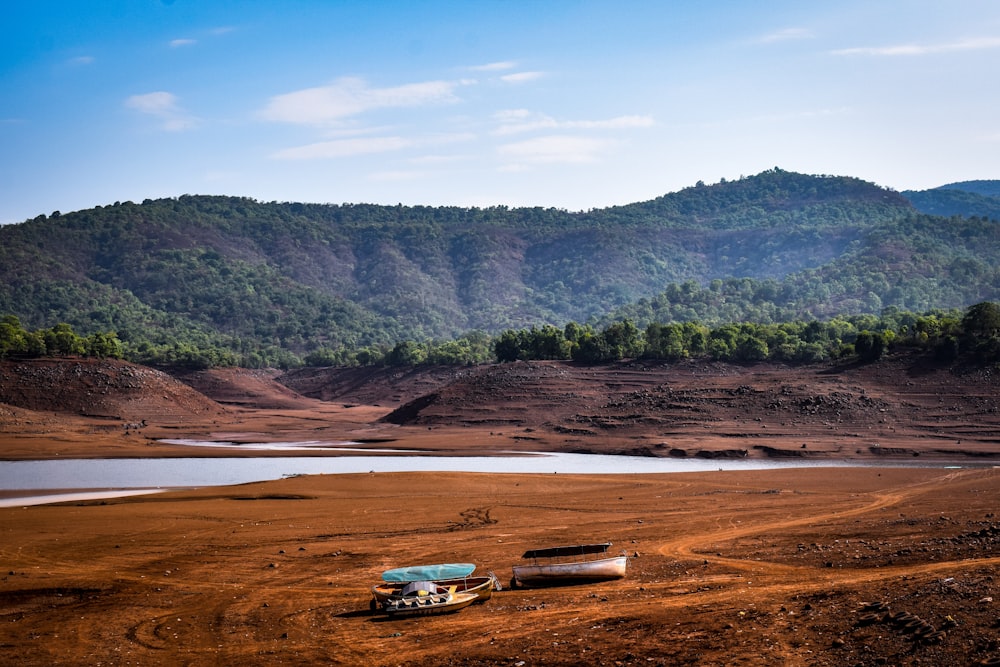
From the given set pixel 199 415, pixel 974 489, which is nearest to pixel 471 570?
pixel 974 489

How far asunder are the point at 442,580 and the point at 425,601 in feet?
3.16

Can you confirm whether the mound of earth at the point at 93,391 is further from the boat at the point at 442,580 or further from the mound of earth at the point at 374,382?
the boat at the point at 442,580

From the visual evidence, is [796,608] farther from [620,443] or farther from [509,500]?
[620,443]

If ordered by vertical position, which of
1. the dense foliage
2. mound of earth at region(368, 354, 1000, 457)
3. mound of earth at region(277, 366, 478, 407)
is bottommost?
mound of earth at region(368, 354, 1000, 457)

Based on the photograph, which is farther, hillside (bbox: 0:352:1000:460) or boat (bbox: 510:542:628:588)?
hillside (bbox: 0:352:1000:460)

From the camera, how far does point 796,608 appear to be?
67.8ft

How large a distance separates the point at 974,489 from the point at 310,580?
2772 centimetres

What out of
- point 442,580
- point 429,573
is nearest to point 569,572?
point 442,580

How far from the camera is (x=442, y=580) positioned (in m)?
24.1

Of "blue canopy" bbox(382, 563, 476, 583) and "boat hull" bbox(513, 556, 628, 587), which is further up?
"blue canopy" bbox(382, 563, 476, 583)

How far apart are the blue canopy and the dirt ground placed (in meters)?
0.97

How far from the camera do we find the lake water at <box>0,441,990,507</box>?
51750 millimetres

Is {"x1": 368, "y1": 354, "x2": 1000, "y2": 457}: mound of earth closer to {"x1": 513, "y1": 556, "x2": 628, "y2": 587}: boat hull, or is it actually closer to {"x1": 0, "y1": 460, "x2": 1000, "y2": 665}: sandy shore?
{"x1": 0, "y1": 460, "x2": 1000, "y2": 665}: sandy shore

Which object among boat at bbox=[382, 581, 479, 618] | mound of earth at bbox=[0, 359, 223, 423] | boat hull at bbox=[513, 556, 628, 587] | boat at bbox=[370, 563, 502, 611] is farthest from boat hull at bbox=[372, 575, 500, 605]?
mound of earth at bbox=[0, 359, 223, 423]
